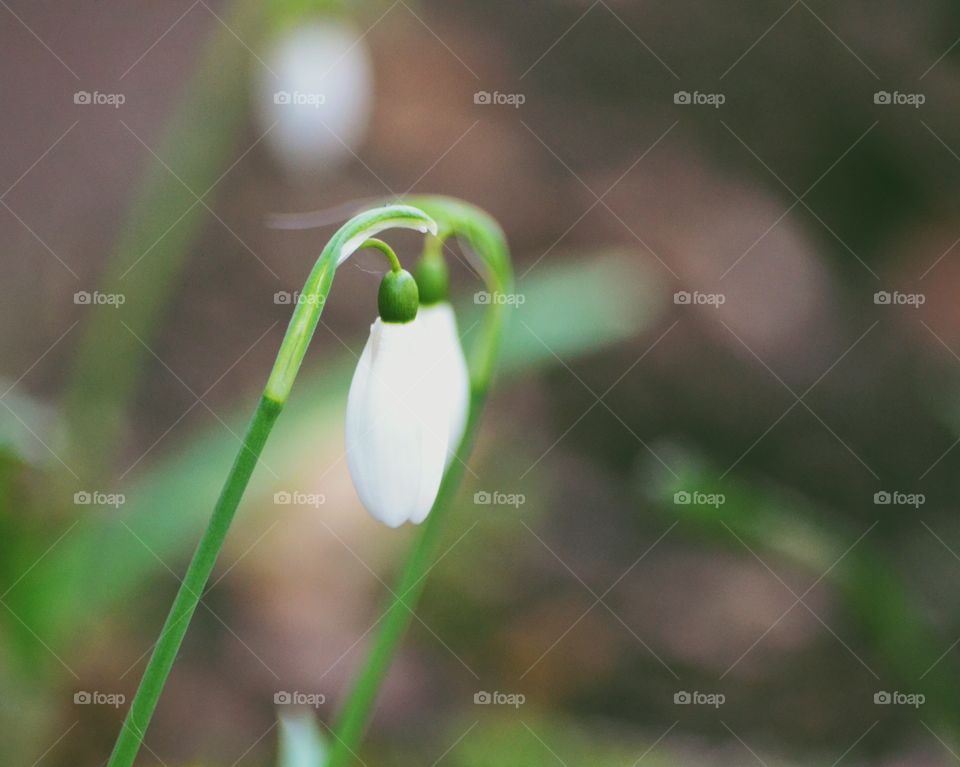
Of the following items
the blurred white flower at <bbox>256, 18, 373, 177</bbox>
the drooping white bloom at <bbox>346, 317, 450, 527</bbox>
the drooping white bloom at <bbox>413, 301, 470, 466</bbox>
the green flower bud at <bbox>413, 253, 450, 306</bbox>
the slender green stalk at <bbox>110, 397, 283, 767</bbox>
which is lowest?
the slender green stalk at <bbox>110, 397, 283, 767</bbox>

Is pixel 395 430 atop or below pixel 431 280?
below

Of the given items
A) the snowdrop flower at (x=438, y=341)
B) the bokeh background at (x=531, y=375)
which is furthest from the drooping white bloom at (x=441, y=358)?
the bokeh background at (x=531, y=375)

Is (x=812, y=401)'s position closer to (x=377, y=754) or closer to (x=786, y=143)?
(x=786, y=143)

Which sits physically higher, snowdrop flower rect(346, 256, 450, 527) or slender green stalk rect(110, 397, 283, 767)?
snowdrop flower rect(346, 256, 450, 527)

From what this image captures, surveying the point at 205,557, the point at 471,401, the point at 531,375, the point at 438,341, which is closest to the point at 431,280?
the point at 438,341

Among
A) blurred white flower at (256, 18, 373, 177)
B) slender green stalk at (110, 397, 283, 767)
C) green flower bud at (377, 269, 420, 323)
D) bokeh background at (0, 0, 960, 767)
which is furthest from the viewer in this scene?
blurred white flower at (256, 18, 373, 177)

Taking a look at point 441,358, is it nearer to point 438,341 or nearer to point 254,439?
point 438,341

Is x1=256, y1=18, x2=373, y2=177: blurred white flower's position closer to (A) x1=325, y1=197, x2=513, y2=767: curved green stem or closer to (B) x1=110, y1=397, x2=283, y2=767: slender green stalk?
(A) x1=325, y1=197, x2=513, y2=767: curved green stem

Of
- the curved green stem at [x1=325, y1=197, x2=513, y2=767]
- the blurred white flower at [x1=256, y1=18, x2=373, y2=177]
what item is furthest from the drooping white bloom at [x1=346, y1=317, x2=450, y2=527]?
the blurred white flower at [x1=256, y1=18, x2=373, y2=177]
